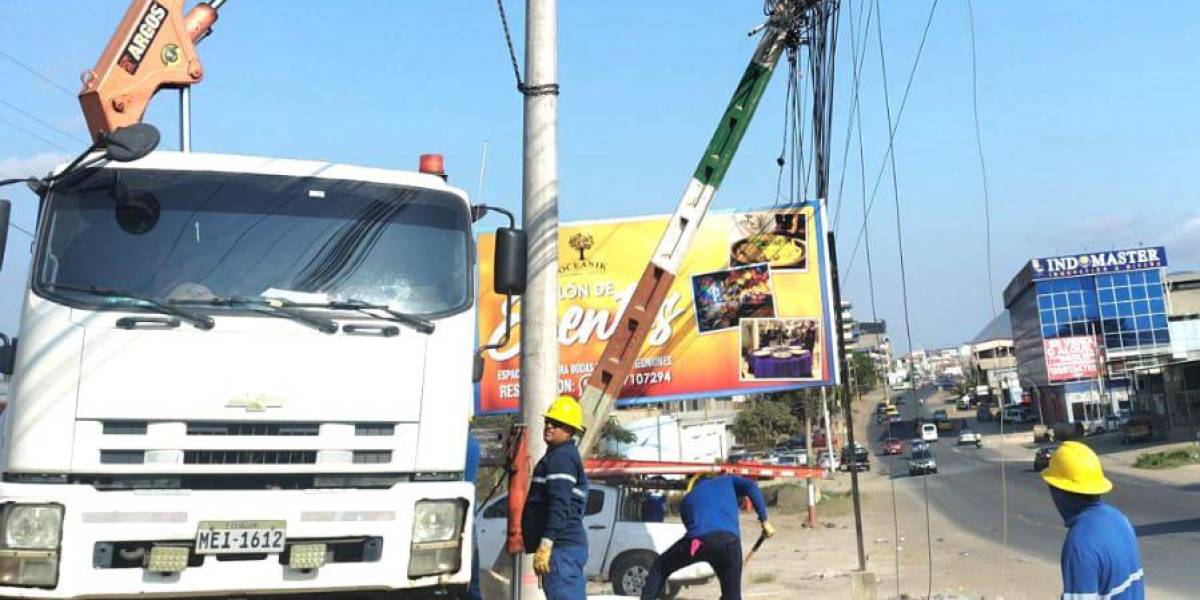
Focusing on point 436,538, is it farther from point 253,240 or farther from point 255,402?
point 253,240

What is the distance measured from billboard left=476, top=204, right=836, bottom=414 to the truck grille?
30.9 feet

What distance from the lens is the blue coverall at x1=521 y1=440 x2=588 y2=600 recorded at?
5.57 m

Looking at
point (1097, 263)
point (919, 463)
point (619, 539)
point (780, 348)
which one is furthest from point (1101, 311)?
point (619, 539)

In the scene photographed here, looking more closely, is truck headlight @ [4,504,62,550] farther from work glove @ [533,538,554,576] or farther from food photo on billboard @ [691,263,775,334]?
food photo on billboard @ [691,263,775,334]

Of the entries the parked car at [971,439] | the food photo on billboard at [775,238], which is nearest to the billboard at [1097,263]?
the parked car at [971,439]

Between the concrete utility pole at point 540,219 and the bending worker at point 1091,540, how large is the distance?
4.29m

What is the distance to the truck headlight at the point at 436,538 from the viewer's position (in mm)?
5066

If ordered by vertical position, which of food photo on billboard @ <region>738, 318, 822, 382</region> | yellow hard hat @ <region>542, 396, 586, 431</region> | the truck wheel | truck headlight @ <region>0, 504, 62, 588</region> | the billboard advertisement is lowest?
the truck wheel

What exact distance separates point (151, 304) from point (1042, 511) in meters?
24.5

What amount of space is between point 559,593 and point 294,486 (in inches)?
59.7

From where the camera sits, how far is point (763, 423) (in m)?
56.2

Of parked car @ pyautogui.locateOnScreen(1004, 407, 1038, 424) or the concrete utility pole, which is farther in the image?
parked car @ pyautogui.locateOnScreen(1004, 407, 1038, 424)

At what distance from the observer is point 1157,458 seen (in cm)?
4041

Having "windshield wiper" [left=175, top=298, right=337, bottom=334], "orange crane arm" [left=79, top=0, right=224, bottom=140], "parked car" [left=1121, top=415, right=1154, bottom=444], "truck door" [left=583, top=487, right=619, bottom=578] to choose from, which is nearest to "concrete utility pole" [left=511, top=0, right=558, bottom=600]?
"orange crane arm" [left=79, top=0, right=224, bottom=140]
